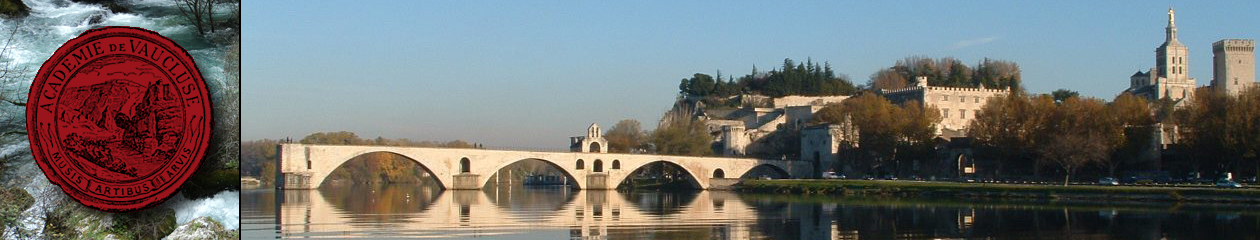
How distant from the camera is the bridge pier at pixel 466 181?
5728 centimetres

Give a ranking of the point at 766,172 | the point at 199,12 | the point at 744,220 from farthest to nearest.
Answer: the point at 766,172 < the point at 744,220 < the point at 199,12

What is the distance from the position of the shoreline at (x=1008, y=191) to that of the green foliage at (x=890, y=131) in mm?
5805

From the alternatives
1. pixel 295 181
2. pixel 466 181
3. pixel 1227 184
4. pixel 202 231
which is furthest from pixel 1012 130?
pixel 202 231

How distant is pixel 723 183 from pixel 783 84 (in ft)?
80.2

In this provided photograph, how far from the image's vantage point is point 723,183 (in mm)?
63344

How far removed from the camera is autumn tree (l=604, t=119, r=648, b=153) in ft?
237

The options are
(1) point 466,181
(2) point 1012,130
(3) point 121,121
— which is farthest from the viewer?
(1) point 466,181

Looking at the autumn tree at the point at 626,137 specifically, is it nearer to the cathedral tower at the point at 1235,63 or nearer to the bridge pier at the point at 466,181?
the bridge pier at the point at 466,181

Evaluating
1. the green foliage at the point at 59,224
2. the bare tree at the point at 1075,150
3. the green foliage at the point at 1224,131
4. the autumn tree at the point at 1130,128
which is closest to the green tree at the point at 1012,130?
the bare tree at the point at 1075,150

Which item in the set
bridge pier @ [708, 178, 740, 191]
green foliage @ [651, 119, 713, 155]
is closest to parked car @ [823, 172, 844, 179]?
bridge pier @ [708, 178, 740, 191]

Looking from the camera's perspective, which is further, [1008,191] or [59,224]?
[1008,191]

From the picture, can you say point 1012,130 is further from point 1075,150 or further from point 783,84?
point 783,84

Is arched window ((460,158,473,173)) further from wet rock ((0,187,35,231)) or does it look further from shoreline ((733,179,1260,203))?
wet rock ((0,187,35,231))

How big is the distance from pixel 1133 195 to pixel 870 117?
915 inches
